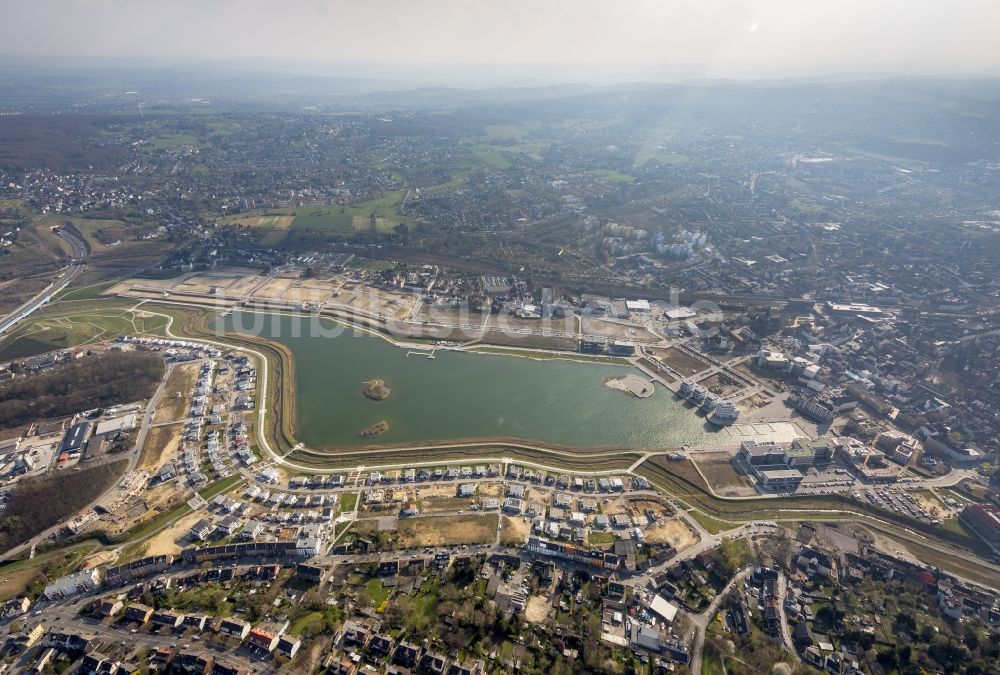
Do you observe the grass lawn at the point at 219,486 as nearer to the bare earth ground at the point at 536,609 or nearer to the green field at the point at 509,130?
the bare earth ground at the point at 536,609

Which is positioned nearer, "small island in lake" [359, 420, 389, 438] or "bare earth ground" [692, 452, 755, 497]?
"bare earth ground" [692, 452, 755, 497]

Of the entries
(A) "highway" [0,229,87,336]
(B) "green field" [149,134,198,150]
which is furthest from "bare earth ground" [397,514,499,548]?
(B) "green field" [149,134,198,150]

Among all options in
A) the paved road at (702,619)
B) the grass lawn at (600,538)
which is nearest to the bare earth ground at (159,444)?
the grass lawn at (600,538)

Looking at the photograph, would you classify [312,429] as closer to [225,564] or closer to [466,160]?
[225,564]

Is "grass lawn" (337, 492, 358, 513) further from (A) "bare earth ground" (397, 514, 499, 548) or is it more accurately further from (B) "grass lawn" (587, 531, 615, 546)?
(B) "grass lawn" (587, 531, 615, 546)

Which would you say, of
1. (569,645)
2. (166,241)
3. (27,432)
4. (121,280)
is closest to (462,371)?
(569,645)
